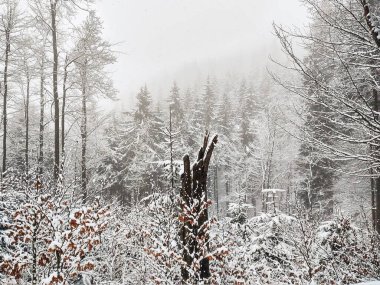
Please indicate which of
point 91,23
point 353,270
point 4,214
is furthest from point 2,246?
point 91,23

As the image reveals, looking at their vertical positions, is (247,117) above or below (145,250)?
above

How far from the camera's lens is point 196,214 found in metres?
6.09

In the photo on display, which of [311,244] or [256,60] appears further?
[256,60]

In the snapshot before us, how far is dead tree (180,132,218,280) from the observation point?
5938mm

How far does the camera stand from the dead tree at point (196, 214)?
5938mm

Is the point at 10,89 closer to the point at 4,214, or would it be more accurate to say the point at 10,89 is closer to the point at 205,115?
the point at 4,214

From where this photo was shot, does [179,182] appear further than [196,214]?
Yes

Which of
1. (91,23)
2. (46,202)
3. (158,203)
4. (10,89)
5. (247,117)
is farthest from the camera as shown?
(247,117)

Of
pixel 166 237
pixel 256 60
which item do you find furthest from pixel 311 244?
pixel 256 60

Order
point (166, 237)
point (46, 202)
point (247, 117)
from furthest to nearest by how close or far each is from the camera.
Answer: point (247, 117) → point (166, 237) → point (46, 202)

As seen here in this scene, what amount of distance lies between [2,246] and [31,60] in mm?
13256

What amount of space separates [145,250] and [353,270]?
4.54 meters

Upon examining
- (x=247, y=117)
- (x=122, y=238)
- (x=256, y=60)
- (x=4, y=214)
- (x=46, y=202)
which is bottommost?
(x=122, y=238)

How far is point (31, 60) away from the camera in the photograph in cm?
1759
